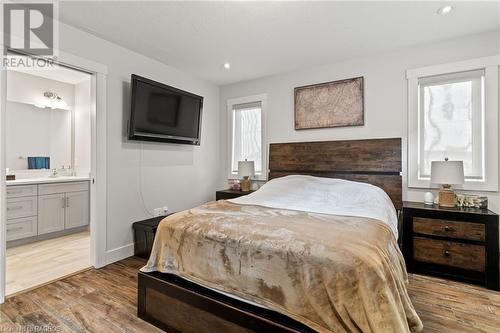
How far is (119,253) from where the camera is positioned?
3100 mm

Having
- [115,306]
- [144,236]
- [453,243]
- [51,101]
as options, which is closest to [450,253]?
[453,243]

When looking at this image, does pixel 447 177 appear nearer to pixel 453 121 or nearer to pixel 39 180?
pixel 453 121

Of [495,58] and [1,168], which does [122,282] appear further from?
[495,58]

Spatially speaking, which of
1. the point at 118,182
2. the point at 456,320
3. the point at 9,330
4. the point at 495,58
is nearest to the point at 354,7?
the point at 495,58

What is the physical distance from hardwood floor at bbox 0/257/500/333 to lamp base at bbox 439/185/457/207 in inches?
31.5

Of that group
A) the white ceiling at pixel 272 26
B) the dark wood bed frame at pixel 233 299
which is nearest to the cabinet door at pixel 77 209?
the white ceiling at pixel 272 26

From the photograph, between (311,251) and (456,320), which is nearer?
(311,251)

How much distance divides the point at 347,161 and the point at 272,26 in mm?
1947

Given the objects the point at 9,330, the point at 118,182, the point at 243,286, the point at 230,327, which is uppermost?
the point at 118,182

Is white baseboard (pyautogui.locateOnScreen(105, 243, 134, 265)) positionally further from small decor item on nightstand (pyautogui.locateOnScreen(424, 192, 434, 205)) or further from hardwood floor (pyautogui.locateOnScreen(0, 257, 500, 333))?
small decor item on nightstand (pyautogui.locateOnScreen(424, 192, 434, 205))

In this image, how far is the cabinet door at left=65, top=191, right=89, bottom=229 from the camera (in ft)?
13.5

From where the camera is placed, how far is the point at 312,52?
3.25 meters

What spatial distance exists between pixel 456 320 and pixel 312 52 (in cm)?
312

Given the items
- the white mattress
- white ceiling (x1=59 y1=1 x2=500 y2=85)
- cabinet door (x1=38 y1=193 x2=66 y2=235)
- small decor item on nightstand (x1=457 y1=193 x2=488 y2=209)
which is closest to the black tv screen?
white ceiling (x1=59 y1=1 x2=500 y2=85)
